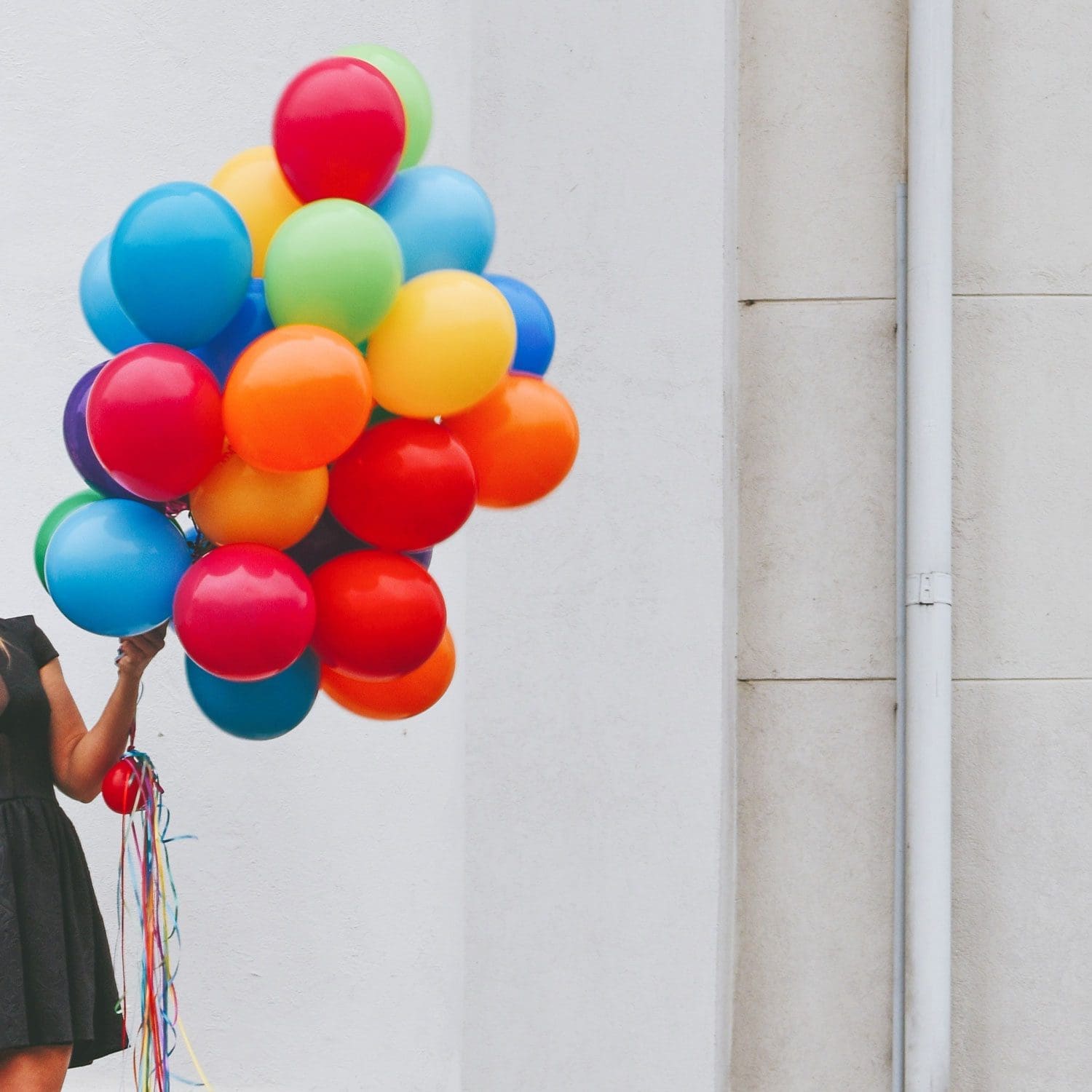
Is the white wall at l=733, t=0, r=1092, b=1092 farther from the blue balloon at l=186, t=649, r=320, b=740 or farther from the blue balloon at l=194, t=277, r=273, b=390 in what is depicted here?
the blue balloon at l=194, t=277, r=273, b=390

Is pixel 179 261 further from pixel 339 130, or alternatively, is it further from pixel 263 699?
pixel 263 699

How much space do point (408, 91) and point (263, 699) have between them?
100 cm

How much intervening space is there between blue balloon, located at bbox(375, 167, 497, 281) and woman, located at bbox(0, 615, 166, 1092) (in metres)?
0.76

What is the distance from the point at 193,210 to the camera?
211 centimetres

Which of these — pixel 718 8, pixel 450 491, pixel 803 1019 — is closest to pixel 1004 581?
pixel 803 1019

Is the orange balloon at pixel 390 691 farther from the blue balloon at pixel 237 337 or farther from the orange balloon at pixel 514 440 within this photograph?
the blue balloon at pixel 237 337

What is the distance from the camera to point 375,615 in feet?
7.13

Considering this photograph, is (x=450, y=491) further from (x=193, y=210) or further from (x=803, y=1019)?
(x=803, y=1019)

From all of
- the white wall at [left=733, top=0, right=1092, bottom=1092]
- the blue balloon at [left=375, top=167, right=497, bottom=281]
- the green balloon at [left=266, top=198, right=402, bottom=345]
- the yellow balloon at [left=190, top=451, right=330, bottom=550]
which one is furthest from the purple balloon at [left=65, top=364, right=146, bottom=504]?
the white wall at [left=733, top=0, right=1092, bottom=1092]

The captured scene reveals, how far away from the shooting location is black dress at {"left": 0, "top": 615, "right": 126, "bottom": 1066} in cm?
253

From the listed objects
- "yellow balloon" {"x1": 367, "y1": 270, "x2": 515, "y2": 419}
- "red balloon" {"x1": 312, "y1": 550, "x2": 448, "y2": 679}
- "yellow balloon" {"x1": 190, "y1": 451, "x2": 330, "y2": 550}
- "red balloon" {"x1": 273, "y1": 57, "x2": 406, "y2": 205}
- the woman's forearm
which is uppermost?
"red balloon" {"x1": 273, "y1": 57, "x2": 406, "y2": 205}

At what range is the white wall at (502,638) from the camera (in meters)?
3.34

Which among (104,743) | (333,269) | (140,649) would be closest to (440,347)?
(333,269)

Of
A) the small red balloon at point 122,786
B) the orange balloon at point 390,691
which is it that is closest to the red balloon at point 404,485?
the orange balloon at point 390,691
